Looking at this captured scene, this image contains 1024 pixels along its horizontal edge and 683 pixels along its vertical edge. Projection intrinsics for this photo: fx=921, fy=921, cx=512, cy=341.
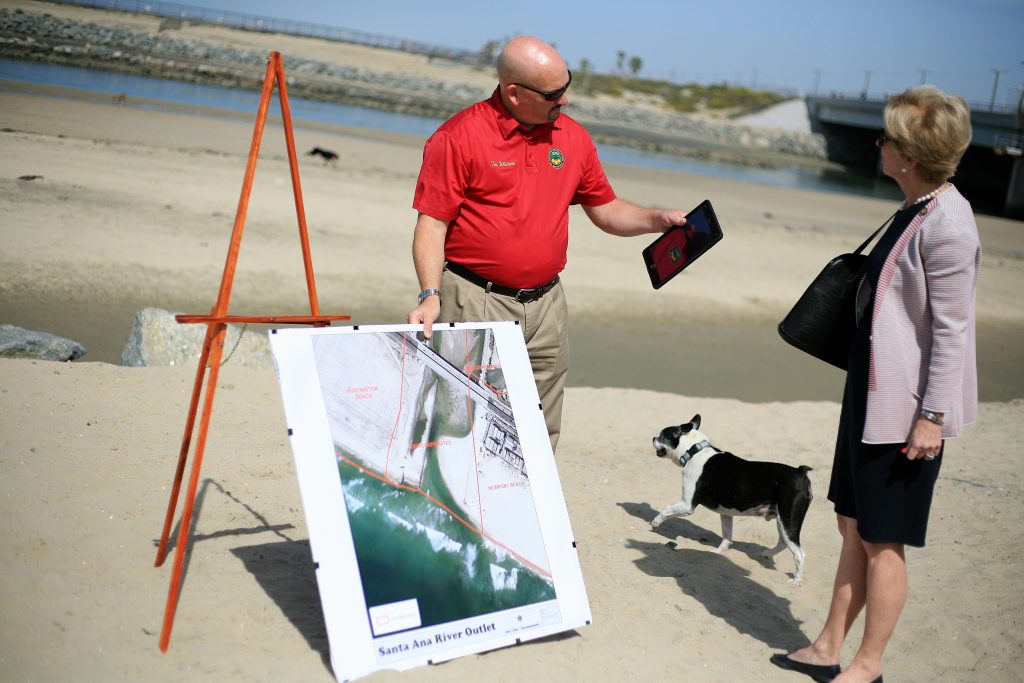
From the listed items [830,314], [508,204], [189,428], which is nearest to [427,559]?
[189,428]

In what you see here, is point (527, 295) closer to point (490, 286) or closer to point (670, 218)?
point (490, 286)

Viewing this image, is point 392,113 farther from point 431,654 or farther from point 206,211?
point 431,654

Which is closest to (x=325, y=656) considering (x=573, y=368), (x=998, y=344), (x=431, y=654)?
(x=431, y=654)

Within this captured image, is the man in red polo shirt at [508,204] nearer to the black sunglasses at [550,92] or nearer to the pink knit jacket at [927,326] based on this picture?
the black sunglasses at [550,92]

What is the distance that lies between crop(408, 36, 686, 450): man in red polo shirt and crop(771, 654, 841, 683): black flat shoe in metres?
1.72

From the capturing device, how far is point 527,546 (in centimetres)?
388

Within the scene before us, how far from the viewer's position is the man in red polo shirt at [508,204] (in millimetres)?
3943

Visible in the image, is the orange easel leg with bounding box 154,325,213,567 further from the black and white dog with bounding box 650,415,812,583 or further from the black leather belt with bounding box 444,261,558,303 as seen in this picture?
the black and white dog with bounding box 650,415,812,583

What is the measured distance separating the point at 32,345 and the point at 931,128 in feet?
21.6

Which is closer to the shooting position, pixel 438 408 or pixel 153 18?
pixel 438 408

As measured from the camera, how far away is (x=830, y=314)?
377 cm

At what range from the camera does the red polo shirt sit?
398cm

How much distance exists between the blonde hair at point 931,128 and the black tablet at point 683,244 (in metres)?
0.96

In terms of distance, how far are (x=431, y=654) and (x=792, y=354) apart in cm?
953
